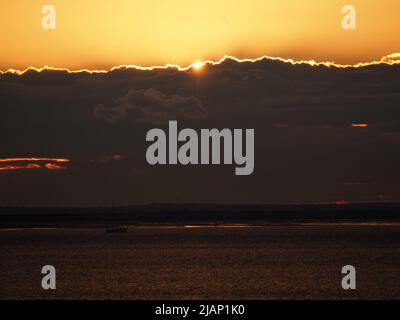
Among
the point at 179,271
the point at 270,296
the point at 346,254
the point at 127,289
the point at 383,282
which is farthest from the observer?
the point at 346,254

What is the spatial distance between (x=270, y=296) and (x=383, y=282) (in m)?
23.2

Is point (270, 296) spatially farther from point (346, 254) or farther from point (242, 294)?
point (346, 254)

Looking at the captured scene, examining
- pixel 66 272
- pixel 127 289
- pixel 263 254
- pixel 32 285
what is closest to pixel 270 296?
pixel 127 289

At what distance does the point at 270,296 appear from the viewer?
8156 centimetres

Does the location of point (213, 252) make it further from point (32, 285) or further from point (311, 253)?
point (32, 285)

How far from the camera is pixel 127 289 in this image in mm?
91438

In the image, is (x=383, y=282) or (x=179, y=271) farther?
(x=179, y=271)
